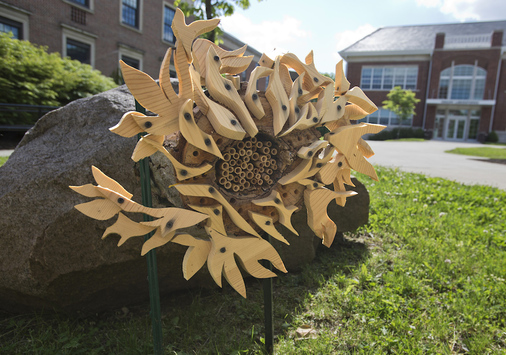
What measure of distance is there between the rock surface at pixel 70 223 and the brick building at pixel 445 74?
105ft

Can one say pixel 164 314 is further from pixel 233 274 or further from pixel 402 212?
pixel 402 212

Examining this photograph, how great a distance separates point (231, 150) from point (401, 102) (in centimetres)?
3161

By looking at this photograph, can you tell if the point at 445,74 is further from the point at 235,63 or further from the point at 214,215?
the point at 214,215

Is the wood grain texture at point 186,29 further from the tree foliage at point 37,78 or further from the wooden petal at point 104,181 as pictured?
the tree foliage at point 37,78

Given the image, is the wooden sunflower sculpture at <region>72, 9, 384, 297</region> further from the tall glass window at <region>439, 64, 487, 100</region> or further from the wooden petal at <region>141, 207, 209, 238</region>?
the tall glass window at <region>439, 64, 487, 100</region>

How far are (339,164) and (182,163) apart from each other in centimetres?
82

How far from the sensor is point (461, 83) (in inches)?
1199

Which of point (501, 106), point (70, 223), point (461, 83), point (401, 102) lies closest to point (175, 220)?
point (70, 223)

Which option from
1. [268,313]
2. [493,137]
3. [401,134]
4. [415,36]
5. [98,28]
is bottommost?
[268,313]

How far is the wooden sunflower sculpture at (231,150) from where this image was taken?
139 centimetres

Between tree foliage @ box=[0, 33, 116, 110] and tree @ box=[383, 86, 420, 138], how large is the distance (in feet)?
82.6

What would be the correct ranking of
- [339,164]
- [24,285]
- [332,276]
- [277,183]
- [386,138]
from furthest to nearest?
[386,138], [332,276], [24,285], [339,164], [277,183]

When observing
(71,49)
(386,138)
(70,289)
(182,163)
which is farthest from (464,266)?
(386,138)

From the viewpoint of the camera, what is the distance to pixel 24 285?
2.13m
